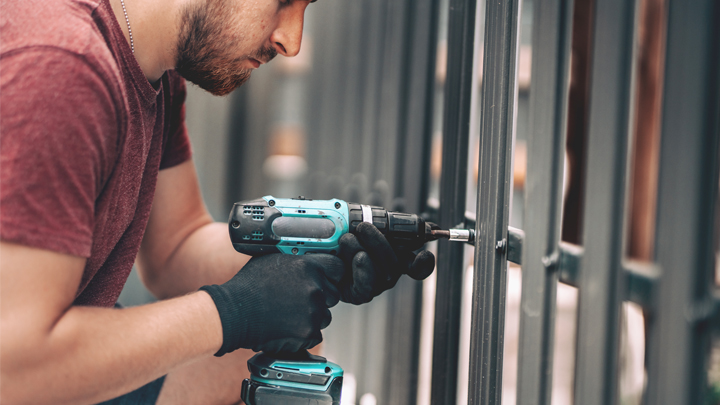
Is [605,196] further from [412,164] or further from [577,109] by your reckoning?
[412,164]

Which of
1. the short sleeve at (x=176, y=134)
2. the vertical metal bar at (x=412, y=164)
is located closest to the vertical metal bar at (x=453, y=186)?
the vertical metal bar at (x=412, y=164)

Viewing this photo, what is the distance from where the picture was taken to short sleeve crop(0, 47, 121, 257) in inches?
24.2

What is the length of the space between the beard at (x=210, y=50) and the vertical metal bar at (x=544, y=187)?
1.80ft

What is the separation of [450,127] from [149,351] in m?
0.70

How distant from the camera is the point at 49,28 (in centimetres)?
67

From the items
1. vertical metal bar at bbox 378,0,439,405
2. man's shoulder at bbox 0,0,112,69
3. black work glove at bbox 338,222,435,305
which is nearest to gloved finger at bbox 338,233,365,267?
black work glove at bbox 338,222,435,305

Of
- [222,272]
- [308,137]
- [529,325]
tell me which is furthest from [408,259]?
[308,137]

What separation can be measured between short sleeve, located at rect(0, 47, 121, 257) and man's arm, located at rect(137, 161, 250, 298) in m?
0.52

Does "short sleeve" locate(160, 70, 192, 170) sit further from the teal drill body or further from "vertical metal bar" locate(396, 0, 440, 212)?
"vertical metal bar" locate(396, 0, 440, 212)

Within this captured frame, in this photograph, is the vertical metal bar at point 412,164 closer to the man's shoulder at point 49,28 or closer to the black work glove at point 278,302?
the black work glove at point 278,302

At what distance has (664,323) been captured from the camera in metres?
0.39

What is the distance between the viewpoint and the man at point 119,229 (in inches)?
24.6

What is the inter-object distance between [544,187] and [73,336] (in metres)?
0.64

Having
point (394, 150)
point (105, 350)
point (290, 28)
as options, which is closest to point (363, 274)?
point (105, 350)
